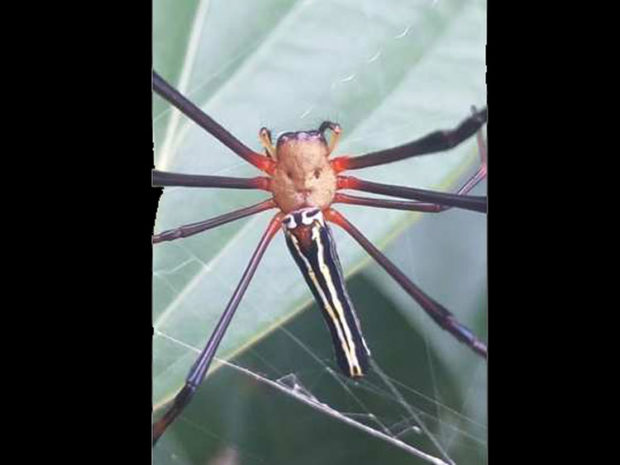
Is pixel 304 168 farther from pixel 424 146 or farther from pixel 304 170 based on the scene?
pixel 424 146

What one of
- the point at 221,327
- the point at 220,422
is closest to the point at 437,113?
the point at 221,327

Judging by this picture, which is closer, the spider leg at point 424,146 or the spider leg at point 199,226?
the spider leg at point 424,146

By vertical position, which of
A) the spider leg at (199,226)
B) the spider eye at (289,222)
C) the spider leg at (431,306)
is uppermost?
the spider leg at (199,226)

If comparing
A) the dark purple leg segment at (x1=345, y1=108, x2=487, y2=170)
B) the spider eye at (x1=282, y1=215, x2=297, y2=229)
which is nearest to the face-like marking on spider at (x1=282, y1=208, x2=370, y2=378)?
the spider eye at (x1=282, y1=215, x2=297, y2=229)

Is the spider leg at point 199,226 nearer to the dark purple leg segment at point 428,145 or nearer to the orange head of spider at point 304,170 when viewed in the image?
the orange head of spider at point 304,170

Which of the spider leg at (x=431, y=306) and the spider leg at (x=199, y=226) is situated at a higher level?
the spider leg at (x=199, y=226)

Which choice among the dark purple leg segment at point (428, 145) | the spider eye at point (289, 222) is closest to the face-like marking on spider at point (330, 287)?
the spider eye at point (289, 222)

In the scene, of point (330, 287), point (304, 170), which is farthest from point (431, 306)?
point (304, 170)
